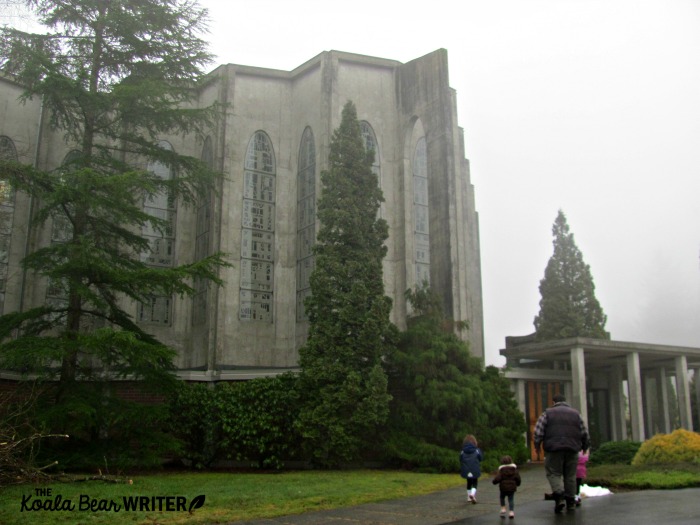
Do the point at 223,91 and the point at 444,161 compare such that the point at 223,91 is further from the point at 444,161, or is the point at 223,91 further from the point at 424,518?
the point at 424,518

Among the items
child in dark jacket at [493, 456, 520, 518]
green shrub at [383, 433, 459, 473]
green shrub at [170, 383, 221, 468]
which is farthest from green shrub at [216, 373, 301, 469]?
child in dark jacket at [493, 456, 520, 518]

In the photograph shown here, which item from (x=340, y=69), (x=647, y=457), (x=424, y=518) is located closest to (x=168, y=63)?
(x=340, y=69)

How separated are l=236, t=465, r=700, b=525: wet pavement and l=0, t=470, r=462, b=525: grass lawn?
1.97 ft

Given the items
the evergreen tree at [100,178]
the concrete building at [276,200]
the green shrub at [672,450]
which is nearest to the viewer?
the green shrub at [672,450]

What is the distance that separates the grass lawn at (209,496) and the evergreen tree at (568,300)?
25.1 meters

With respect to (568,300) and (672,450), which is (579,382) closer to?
(672,450)

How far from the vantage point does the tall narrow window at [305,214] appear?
28.5 m

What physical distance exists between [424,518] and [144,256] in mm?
21804

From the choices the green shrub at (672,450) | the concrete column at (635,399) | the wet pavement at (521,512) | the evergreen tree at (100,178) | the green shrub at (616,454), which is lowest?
the wet pavement at (521,512)

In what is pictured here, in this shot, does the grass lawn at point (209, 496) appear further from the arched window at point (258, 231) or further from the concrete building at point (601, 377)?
the arched window at point (258, 231)

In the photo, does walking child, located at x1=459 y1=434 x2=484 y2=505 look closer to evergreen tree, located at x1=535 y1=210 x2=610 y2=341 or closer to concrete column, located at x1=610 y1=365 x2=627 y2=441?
concrete column, located at x1=610 y1=365 x2=627 y2=441

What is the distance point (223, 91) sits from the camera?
94.6 ft

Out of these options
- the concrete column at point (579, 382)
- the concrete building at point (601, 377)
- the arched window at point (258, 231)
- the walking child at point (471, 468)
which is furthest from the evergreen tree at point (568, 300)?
the walking child at point (471, 468)

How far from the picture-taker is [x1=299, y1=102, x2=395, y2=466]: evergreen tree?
737 inches
